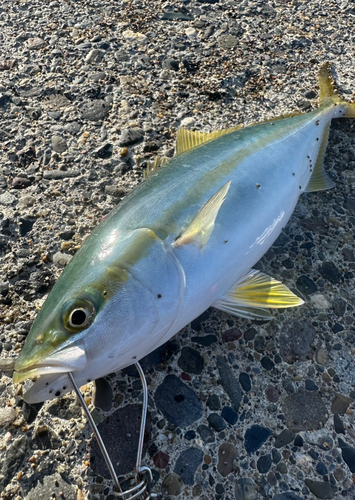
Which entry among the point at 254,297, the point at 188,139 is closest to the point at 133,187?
the point at 188,139

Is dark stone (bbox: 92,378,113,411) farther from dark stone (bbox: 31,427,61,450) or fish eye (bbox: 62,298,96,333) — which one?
fish eye (bbox: 62,298,96,333)

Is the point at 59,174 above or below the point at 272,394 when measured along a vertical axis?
above

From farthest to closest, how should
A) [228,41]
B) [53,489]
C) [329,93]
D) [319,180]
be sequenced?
[228,41]
[329,93]
[319,180]
[53,489]

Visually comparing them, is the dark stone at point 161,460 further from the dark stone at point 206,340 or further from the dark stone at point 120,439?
the dark stone at point 206,340

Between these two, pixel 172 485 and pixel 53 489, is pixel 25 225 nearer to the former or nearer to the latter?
pixel 53 489

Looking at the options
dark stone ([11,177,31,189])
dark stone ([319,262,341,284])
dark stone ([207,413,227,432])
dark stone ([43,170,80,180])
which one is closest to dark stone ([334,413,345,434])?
dark stone ([207,413,227,432])

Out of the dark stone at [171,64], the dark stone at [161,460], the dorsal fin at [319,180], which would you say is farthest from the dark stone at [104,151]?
the dark stone at [161,460]
